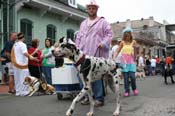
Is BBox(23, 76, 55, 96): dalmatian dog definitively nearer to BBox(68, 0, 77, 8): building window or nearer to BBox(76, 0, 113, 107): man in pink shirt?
BBox(76, 0, 113, 107): man in pink shirt

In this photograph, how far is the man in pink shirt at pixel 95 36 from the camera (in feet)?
29.2

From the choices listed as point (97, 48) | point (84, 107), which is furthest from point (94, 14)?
point (84, 107)

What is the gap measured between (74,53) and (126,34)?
3.93 m

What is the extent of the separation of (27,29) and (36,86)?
10387 mm

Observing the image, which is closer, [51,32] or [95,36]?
[95,36]

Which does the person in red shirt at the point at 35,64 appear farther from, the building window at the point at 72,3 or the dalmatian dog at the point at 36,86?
the building window at the point at 72,3

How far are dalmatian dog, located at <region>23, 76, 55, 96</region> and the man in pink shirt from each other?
154 inches

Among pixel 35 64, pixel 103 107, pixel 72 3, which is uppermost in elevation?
pixel 72 3

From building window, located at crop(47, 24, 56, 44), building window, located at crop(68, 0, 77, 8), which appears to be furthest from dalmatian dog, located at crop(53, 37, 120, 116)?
building window, located at crop(68, 0, 77, 8)

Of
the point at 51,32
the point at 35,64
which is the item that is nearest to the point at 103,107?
the point at 35,64

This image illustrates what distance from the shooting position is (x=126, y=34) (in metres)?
11.6

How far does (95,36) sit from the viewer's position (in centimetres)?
902

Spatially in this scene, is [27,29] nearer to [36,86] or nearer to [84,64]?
[36,86]

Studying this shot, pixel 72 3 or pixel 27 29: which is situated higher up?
pixel 72 3
